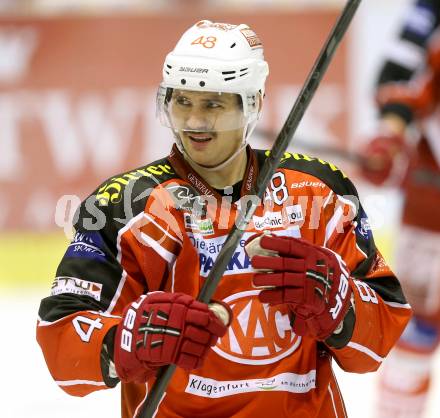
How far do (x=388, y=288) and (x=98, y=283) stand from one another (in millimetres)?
675

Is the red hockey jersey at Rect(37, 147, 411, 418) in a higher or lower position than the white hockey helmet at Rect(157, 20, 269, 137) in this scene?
lower

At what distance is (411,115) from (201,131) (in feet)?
6.99

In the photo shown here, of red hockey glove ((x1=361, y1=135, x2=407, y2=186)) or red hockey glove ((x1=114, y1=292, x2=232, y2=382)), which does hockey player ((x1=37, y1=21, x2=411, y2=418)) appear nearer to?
red hockey glove ((x1=114, y1=292, x2=232, y2=382))

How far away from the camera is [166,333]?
2021mm

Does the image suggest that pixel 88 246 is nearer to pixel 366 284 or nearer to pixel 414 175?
pixel 366 284

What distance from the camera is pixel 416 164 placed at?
4.30 meters

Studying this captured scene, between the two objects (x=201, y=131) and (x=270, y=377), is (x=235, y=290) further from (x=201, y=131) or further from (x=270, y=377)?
(x=201, y=131)

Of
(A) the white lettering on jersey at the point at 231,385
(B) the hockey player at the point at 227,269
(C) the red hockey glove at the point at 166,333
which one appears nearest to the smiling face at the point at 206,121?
(B) the hockey player at the point at 227,269

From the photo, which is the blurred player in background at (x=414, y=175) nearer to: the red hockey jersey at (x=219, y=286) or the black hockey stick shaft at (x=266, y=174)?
the red hockey jersey at (x=219, y=286)

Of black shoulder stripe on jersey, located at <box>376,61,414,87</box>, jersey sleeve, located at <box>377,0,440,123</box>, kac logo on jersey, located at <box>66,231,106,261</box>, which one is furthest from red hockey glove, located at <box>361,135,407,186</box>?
kac logo on jersey, located at <box>66,231,106,261</box>

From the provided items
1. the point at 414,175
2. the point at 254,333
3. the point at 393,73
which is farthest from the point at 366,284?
the point at 393,73

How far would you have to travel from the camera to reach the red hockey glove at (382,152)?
4.12 metres

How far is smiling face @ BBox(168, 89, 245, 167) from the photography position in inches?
89.6

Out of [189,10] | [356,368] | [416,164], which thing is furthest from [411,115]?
[189,10]
